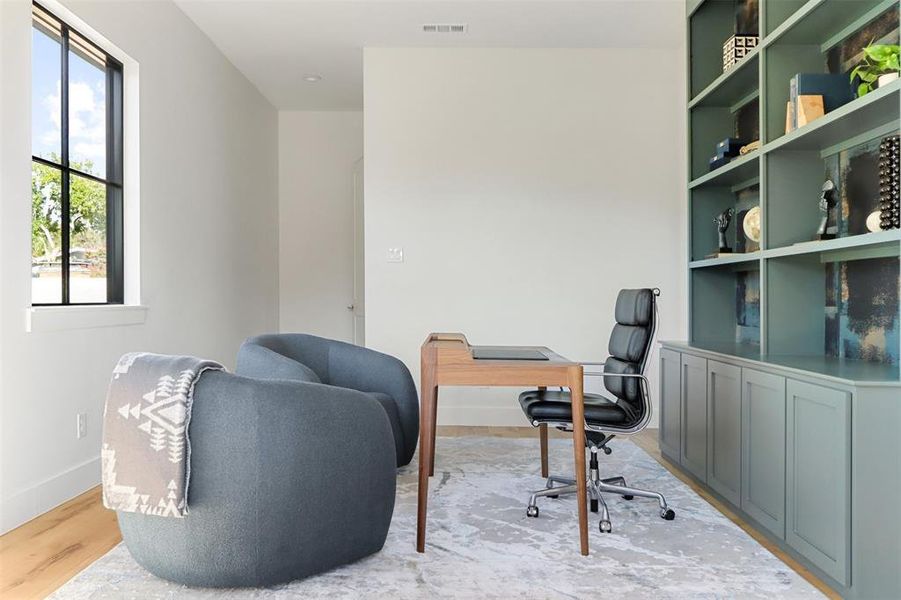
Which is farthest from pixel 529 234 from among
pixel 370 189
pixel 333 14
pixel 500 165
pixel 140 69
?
pixel 140 69

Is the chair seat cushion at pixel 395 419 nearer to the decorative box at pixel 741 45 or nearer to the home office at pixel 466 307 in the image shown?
the home office at pixel 466 307

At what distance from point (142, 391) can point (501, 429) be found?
3.41 meters

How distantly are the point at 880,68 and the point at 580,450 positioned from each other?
1.81 metres

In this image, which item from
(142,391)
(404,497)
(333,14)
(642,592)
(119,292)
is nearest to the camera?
(142,391)

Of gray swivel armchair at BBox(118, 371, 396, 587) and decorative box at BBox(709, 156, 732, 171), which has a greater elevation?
decorative box at BBox(709, 156, 732, 171)

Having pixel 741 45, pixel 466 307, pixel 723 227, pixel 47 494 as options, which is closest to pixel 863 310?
pixel 723 227

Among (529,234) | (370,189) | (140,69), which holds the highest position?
(140,69)

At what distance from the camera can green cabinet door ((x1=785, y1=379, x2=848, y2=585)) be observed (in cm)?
212

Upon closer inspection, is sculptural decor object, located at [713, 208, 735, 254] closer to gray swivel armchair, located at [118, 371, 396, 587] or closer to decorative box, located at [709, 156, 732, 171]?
decorative box, located at [709, 156, 732, 171]

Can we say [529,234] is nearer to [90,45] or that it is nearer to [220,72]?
[220,72]

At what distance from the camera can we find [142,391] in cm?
197

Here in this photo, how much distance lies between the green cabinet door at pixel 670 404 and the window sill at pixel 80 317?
3096 millimetres

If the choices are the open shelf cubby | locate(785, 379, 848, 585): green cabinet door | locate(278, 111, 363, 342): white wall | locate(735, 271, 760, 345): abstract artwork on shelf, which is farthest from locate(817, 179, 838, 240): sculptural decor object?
locate(278, 111, 363, 342): white wall

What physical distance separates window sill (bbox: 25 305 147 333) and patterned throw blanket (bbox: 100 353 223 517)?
117 centimetres
